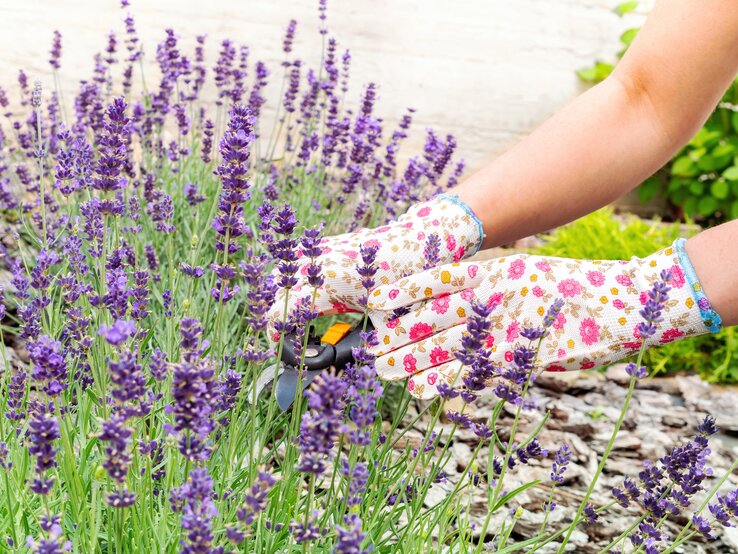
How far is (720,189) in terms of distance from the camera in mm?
5074

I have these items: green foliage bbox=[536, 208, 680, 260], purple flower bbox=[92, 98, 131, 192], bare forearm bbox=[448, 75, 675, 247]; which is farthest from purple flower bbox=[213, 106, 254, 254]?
green foliage bbox=[536, 208, 680, 260]

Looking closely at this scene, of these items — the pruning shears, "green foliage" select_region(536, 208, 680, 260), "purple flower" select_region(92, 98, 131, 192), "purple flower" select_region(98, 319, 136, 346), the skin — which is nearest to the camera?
"purple flower" select_region(98, 319, 136, 346)

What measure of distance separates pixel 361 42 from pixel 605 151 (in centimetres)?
358

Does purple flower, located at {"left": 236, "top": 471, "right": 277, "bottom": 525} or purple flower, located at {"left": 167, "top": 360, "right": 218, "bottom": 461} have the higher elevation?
purple flower, located at {"left": 167, "top": 360, "right": 218, "bottom": 461}

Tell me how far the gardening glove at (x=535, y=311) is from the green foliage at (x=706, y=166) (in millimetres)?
3614

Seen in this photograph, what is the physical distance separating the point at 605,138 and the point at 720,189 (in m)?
3.56

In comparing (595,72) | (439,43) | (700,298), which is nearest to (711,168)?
(595,72)

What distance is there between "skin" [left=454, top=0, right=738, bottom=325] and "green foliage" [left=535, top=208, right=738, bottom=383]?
1.59 m

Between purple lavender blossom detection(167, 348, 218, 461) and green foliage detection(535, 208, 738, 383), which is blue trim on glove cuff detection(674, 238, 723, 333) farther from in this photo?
green foliage detection(535, 208, 738, 383)

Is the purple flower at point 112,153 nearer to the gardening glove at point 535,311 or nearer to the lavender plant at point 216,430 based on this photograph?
the lavender plant at point 216,430

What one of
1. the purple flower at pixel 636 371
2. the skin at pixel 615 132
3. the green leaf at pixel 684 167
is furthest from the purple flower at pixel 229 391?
the green leaf at pixel 684 167

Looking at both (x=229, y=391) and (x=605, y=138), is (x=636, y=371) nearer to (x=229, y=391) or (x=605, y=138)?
(x=229, y=391)

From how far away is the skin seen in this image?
1.83 meters

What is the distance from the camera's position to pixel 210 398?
0.90m
